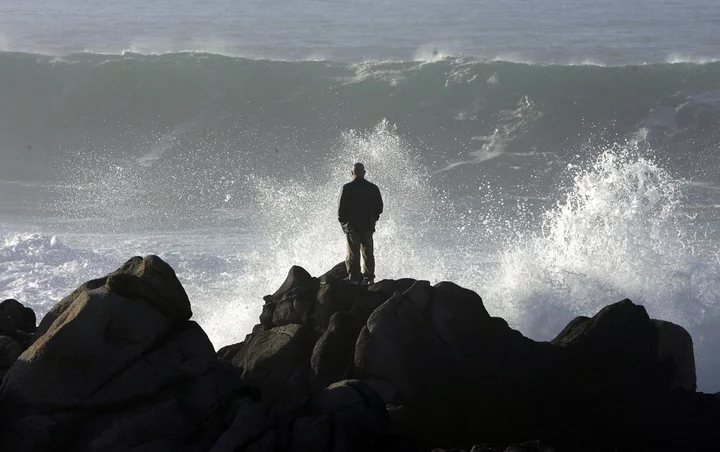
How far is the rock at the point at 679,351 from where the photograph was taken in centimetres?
1175

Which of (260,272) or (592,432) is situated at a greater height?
(260,272)

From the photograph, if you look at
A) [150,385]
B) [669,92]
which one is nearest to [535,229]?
[669,92]

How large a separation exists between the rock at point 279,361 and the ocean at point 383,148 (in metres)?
3.52

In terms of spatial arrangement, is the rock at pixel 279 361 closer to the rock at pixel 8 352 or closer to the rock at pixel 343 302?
the rock at pixel 343 302

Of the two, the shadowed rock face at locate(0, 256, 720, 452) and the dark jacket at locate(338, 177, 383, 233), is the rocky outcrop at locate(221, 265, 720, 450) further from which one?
the dark jacket at locate(338, 177, 383, 233)

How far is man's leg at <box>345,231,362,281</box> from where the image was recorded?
41.6 ft

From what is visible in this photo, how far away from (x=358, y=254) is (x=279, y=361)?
2.00 m

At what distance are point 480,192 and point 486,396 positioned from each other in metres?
17.4

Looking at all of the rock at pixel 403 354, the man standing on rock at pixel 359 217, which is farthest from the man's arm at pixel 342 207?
the rock at pixel 403 354

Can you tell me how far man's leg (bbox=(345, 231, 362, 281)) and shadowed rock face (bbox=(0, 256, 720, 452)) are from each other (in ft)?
2.54

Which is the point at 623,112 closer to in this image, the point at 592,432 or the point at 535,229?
the point at 535,229

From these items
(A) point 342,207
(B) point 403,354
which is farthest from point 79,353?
(A) point 342,207

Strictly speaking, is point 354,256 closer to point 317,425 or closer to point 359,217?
point 359,217

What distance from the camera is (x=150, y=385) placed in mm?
9711
